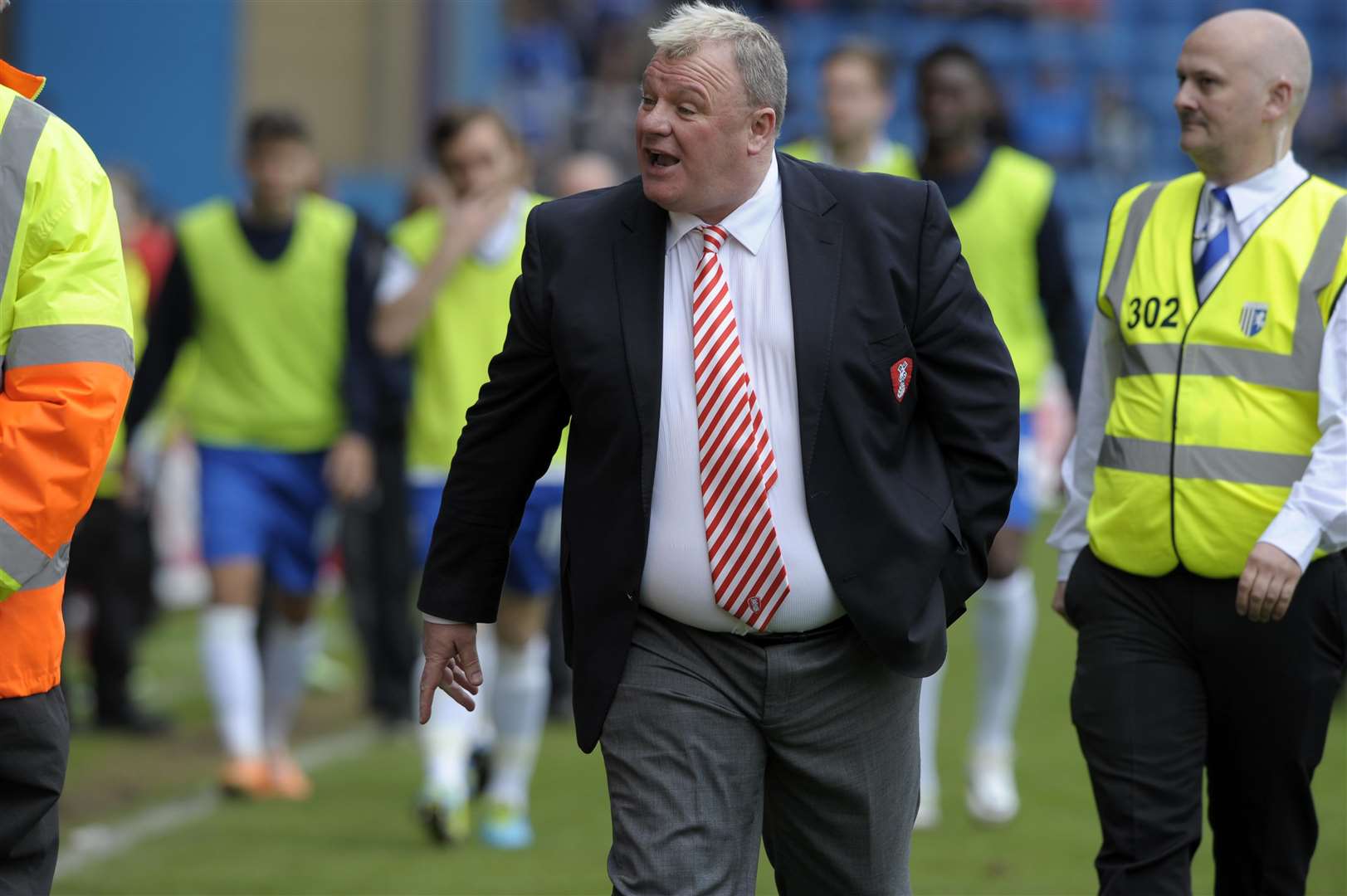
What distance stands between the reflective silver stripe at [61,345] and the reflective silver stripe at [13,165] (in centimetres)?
12

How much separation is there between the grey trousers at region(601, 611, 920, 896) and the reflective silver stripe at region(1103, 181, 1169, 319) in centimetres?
114

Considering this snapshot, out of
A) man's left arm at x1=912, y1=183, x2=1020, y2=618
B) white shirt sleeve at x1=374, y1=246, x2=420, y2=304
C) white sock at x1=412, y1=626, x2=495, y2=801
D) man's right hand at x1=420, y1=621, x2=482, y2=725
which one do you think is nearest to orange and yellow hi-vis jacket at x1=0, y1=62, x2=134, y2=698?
man's right hand at x1=420, y1=621, x2=482, y2=725

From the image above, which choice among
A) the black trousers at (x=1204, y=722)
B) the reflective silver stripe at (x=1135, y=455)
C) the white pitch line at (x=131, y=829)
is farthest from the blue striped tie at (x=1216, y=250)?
the white pitch line at (x=131, y=829)

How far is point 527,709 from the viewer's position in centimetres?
707

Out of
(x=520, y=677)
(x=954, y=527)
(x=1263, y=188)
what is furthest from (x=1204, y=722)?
(x=520, y=677)

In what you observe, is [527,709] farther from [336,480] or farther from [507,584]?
[336,480]

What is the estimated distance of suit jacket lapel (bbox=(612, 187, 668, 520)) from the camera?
3787 millimetres

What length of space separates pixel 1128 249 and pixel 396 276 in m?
3.37

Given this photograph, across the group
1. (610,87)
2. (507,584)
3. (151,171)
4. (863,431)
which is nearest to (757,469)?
(863,431)

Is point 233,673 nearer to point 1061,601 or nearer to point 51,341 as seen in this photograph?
point 1061,601

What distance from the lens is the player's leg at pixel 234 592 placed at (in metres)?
7.80

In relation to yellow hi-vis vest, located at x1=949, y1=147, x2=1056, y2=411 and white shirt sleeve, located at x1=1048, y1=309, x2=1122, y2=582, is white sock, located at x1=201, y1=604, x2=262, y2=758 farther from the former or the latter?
white shirt sleeve, located at x1=1048, y1=309, x2=1122, y2=582

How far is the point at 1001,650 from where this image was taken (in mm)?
7410

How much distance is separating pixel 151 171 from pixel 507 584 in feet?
40.0
